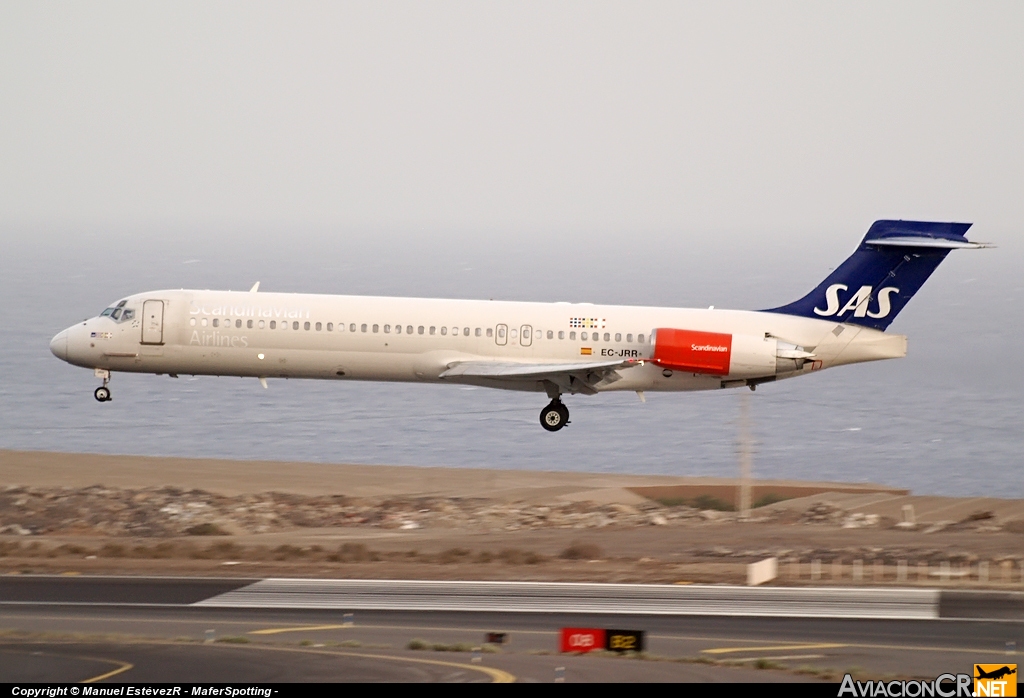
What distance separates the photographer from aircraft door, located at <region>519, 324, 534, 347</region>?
41.8 m

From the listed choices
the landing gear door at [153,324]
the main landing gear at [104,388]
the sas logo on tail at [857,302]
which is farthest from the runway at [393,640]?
the sas logo on tail at [857,302]

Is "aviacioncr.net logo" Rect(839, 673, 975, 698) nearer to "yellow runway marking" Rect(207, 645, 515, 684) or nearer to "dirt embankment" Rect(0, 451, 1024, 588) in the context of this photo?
"yellow runway marking" Rect(207, 645, 515, 684)

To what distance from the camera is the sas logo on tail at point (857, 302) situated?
142ft

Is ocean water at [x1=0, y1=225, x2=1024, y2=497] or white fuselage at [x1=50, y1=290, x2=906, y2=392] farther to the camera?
ocean water at [x1=0, y1=225, x2=1024, y2=497]

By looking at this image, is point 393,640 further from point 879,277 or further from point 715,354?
point 879,277

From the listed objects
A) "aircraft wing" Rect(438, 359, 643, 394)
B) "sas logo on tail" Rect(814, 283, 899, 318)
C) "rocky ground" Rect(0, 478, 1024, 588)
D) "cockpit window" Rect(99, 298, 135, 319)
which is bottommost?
"rocky ground" Rect(0, 478, 1024, 588)

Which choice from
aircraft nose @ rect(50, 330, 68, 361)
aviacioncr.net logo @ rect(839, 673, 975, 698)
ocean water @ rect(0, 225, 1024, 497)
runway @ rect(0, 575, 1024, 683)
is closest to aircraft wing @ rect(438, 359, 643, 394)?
runway @ rect(0, 575, 1024, 683)

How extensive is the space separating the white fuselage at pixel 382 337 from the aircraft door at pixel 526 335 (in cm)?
4

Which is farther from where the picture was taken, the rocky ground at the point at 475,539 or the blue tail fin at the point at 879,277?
the blue tail fin at the point at 879,277

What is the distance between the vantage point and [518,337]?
41.8 meters

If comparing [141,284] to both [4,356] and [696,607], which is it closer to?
[4,356]

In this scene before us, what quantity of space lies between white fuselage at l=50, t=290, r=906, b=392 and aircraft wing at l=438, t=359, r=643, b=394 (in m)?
0.22

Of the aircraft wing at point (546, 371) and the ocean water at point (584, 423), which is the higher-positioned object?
the aircraft wing at point (546, 371)

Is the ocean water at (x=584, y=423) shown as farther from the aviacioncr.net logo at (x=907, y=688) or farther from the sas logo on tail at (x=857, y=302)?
the aviacioncr.net logo at (x=907, y=688)
